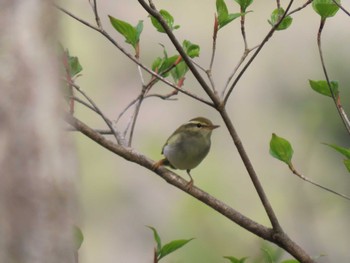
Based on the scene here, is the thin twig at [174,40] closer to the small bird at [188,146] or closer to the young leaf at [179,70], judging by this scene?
the young leaf at [179,70]

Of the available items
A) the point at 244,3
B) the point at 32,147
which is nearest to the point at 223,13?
the point at 244,3

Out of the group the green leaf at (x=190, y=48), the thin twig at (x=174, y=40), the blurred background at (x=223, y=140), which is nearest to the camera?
the thin twig at (x=174, y=40)

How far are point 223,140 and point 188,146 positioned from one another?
16.2 ft

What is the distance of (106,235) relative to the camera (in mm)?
8859

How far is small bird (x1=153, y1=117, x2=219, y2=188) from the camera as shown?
4.23m

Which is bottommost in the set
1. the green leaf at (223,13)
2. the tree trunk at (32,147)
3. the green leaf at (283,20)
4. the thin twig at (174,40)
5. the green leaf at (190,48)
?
the tree trunk at (32,147)

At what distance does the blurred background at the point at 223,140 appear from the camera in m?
8.22

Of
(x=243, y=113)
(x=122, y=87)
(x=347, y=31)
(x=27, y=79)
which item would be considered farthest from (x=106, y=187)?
(x=27, y=79)

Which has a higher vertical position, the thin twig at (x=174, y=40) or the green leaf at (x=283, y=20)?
the green leaf at (x=283, y=20)

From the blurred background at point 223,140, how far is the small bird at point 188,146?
3.17m

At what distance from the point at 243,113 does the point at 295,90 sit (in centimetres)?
59

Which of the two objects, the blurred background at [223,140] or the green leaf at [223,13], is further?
the blurred background at [223,140]

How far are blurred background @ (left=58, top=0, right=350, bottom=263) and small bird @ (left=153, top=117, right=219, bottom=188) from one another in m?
3.17

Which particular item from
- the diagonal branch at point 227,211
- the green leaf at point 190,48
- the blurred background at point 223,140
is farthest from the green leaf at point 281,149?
the blurred background at point 223,140
